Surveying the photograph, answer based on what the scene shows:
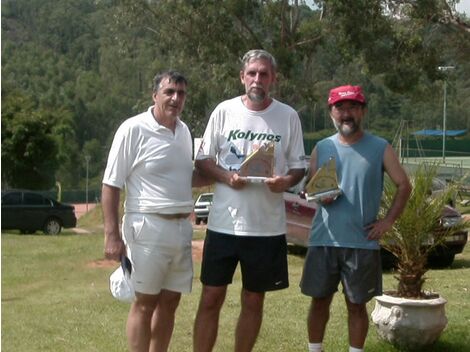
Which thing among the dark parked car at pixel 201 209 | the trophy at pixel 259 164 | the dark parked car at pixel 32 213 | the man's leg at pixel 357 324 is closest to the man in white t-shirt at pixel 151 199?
the trophy at pixel 259 164

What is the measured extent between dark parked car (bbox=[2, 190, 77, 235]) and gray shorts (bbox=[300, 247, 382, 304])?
21889 millimetres

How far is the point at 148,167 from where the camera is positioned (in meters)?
5.14

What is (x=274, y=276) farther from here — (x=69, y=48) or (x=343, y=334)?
(x=69, y=48)

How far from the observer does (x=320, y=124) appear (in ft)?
218

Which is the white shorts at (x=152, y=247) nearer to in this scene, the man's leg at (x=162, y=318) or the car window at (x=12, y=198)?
the man's leg at (x=162, y=318)

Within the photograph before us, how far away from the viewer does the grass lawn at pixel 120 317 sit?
22.9 ft

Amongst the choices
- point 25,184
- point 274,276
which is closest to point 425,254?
point 274,276

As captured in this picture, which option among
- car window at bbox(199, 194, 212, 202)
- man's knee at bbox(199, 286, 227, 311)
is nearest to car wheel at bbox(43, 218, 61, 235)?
car window at bbox(199, 194, 212, 202)

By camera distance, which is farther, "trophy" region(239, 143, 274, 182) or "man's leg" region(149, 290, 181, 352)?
"man's leg" region(149, 290, 181, 352)

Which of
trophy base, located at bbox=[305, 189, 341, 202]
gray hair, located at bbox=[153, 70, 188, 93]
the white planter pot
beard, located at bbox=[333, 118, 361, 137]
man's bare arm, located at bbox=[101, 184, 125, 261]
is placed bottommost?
the white planter pot

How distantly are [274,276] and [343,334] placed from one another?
2.07 m

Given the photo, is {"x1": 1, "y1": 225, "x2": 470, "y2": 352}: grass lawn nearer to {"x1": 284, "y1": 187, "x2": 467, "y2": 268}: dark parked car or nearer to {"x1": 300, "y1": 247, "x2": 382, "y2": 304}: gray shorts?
{"x1": 284, "y1": 187, "x2": 467, "y2": 268}: dark parked car

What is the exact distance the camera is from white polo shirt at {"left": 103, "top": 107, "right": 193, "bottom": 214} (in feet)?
16.9

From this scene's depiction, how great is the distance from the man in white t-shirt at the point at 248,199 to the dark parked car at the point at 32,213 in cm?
2180
